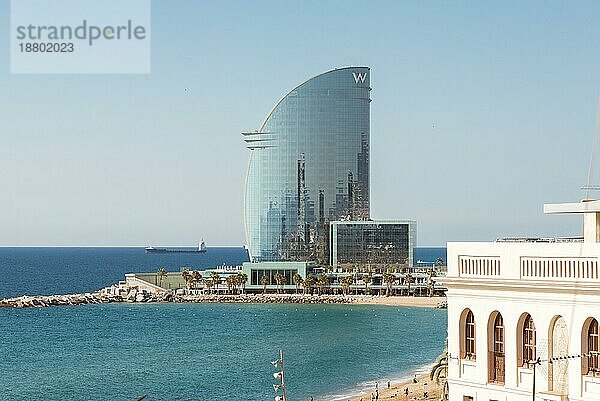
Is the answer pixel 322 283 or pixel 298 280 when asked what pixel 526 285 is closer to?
pixel 322 283

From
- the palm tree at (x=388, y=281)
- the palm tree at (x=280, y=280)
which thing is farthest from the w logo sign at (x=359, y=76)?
the palm tree at (x=280, y=280)

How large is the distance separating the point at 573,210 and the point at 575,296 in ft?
7.61

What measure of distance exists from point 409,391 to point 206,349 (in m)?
24.5

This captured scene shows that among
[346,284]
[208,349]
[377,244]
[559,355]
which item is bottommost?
[208,349]

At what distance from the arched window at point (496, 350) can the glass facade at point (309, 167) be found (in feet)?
381

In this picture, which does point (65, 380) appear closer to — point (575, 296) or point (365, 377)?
point (365, 377)

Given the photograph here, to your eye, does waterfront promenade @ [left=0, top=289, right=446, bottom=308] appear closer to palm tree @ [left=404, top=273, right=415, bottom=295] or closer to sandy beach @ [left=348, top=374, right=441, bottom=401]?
palm tree @ [left=404, top=273, right=415, bottom=295]

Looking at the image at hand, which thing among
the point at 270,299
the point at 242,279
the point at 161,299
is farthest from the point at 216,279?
the point at 270,299

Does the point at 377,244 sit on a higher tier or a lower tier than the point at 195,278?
higher

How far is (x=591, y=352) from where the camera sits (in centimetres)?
1805

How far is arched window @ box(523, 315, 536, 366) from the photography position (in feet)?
61.7

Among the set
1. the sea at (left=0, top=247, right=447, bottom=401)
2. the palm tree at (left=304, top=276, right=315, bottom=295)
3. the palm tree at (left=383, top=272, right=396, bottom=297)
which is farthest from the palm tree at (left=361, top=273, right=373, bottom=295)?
the sea at (left=0, top=247, right=447, bottom=401)

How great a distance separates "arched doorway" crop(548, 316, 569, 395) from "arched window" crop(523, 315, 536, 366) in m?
0.40

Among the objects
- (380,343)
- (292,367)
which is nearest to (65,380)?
(292,367)
